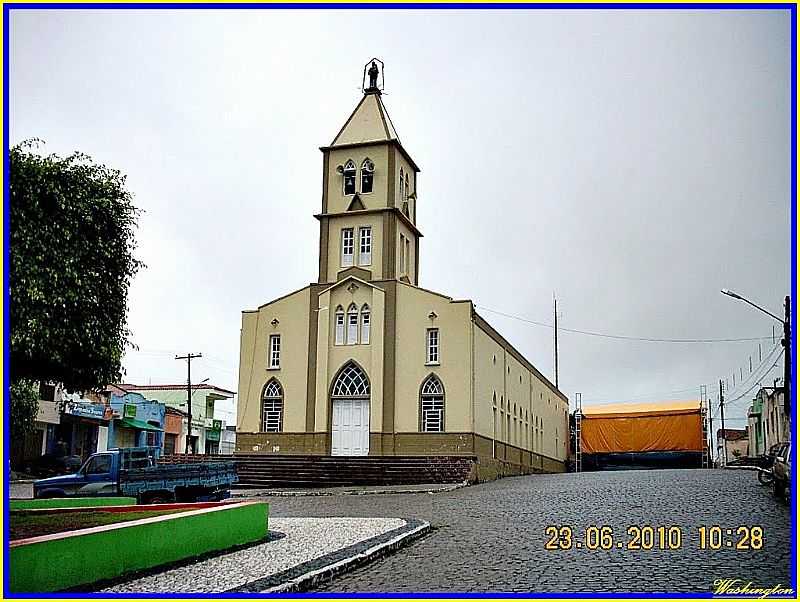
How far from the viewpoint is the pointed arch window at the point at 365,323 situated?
111ft

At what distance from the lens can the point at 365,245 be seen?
117 feet

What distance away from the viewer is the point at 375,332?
33.7 m

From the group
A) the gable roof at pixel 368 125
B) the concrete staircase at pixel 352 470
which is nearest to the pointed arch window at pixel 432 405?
the concrete staircase at pixel 352 470

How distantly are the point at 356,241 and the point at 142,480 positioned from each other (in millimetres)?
19421

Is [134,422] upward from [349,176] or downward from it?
downward

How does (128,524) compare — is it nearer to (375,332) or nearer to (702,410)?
(375,332)

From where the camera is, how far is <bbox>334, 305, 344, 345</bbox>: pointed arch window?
112ft

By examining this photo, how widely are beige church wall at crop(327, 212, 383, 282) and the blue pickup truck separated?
1480 centimetres

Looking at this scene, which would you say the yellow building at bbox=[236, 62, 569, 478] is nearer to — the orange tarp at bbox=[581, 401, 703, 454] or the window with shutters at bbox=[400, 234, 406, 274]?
the window with shutters at bbox=[400, 234, 406, 274]

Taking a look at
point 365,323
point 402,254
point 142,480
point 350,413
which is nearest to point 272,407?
point 350,413

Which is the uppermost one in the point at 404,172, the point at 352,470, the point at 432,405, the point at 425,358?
the point at 404,172

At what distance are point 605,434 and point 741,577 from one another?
45285 mm

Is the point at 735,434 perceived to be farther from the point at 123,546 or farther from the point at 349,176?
the point at 123,546

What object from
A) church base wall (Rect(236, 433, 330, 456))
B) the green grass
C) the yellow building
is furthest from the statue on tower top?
the green grass
